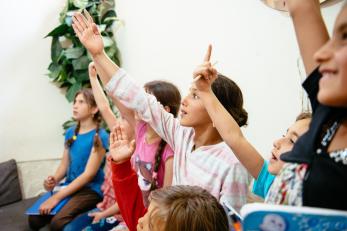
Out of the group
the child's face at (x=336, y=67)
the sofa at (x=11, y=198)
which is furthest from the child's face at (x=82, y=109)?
the child's face at (x=336, y=67)

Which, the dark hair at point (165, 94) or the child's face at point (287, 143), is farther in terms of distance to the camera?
the dark hair at point (165, 94)

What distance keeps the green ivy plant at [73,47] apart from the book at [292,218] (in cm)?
227

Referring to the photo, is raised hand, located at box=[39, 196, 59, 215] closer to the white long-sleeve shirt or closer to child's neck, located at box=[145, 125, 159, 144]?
child's neck, located at box=[145, 125, 159, 144]

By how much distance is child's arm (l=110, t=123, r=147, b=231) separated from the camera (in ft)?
3.71

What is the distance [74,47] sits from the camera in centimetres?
266

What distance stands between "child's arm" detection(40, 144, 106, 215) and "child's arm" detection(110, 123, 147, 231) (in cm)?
99

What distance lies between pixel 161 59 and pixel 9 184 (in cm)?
150

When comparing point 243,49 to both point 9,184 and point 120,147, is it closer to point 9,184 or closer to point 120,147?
point 120,147

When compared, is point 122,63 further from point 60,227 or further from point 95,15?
point 60,227

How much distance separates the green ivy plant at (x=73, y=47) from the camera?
259 cm

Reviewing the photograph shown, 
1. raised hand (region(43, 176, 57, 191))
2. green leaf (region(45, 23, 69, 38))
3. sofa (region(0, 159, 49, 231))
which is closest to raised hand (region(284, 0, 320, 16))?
raised hand (region(43, 176, 57, 191))

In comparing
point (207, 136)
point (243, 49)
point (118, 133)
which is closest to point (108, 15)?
point (243, 49)

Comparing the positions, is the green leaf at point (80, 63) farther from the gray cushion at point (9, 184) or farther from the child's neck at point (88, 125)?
the gray cushion at point (9, 184)

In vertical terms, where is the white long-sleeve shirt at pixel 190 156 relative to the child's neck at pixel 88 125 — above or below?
above
